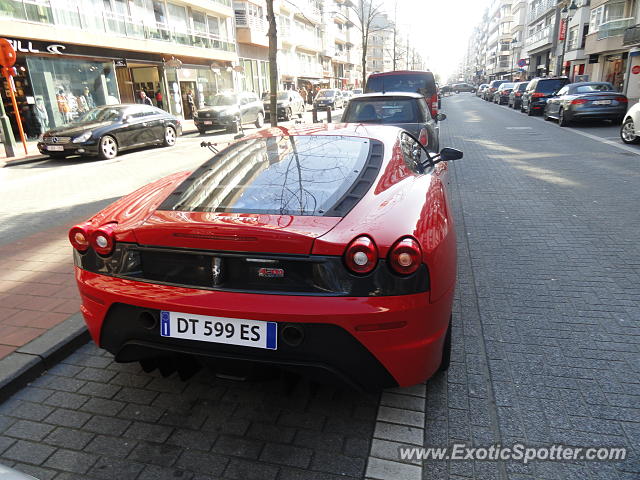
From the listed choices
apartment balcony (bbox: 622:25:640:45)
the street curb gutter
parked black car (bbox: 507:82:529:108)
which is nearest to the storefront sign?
the street curb gutter

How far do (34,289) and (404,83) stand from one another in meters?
11.9

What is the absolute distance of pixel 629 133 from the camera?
1133 centimetres

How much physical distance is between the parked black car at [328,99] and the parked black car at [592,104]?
1779 centimetres

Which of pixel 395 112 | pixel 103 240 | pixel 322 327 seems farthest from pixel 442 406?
pixel 395 112

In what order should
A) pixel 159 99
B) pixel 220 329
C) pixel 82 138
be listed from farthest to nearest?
pixel 159 99 < pixel 82 138 < pixel 220 329

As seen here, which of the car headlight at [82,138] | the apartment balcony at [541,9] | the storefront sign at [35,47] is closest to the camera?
the car headlight at [82,138]

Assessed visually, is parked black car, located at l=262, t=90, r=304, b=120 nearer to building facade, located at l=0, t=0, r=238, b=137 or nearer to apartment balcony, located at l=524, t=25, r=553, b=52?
building facade, located at l=0, t=0, r=238, b=137

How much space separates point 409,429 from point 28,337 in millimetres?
2594

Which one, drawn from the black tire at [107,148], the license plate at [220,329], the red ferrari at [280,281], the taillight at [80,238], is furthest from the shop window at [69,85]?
the license plate at [220,329]

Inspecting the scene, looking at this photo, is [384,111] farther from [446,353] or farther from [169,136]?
[169,136]

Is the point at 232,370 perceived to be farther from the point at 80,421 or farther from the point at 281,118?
the point at 281,118

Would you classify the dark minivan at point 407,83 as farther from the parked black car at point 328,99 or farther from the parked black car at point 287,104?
the parked black car at point 328,99

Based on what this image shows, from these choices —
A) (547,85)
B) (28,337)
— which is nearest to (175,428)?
(28,337)

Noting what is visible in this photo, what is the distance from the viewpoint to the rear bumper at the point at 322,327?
1.98 metres
